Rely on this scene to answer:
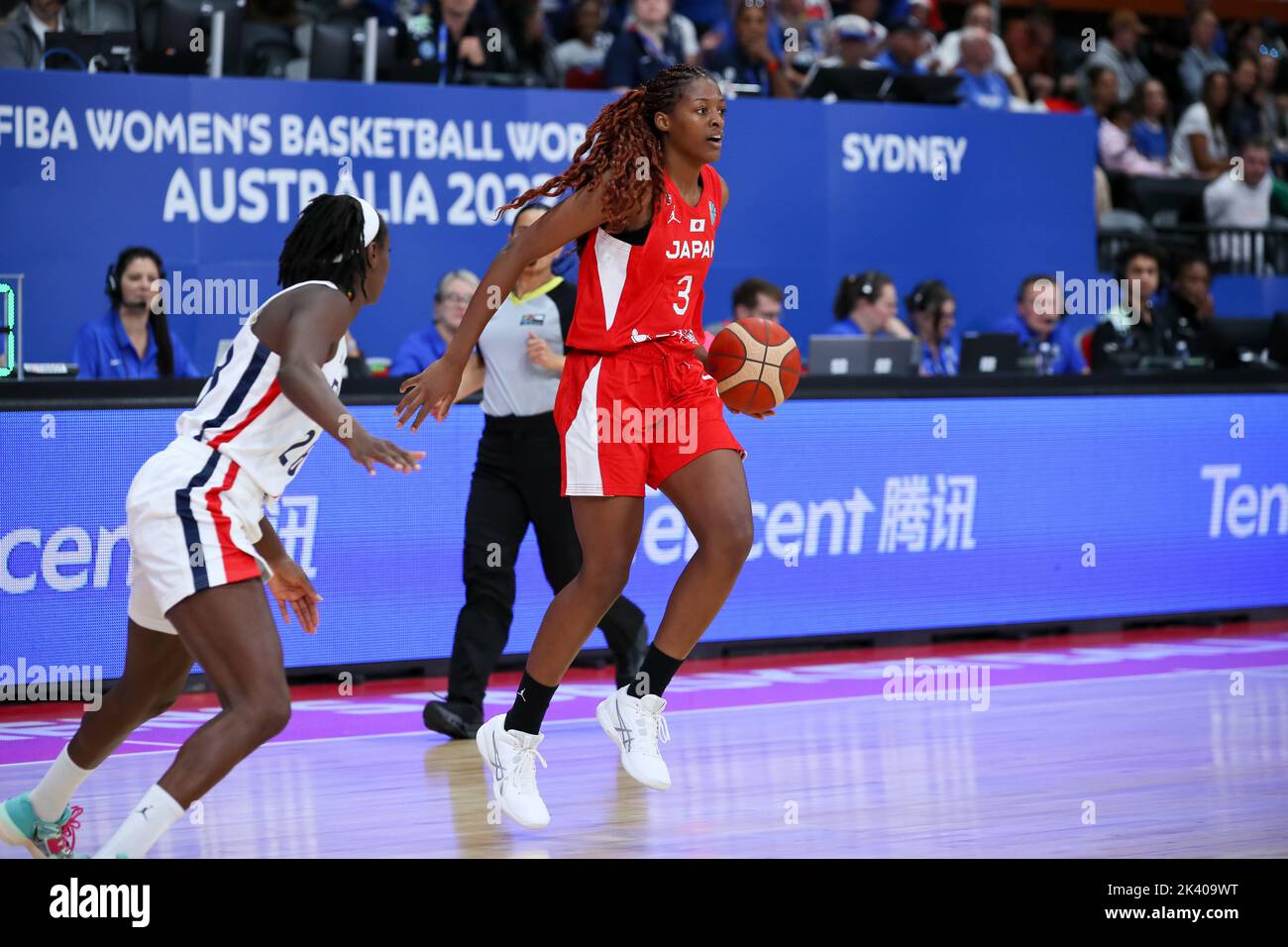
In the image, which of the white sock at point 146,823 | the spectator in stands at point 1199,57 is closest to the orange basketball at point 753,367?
the white sock at point 146,823

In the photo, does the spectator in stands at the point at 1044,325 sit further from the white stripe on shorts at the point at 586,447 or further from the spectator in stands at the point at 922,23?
the white stripe on shorts at the point at 586,447

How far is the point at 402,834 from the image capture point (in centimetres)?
539

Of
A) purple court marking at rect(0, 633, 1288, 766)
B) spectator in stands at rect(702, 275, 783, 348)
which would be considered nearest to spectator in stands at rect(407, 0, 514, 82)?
spectator in stands at rect(702, 275, 783, 348)

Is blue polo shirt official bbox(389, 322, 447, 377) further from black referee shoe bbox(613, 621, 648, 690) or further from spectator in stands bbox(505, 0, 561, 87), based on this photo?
spectator in stands bbox(505, 0, 561, 87)

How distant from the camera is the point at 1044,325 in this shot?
12.4 meters

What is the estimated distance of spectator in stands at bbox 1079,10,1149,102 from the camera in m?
16.8

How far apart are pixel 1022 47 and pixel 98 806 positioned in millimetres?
12884

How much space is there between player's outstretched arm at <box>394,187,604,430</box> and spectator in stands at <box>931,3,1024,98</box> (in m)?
10.1

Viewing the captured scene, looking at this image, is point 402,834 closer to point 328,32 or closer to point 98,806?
point 98,806

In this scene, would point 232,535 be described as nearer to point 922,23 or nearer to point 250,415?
point 250,415

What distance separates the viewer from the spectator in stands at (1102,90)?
627 inches

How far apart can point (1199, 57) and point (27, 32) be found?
10.9 m

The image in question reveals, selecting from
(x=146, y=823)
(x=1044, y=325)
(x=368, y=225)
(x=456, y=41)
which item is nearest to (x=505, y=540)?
(x=368, y=225)
